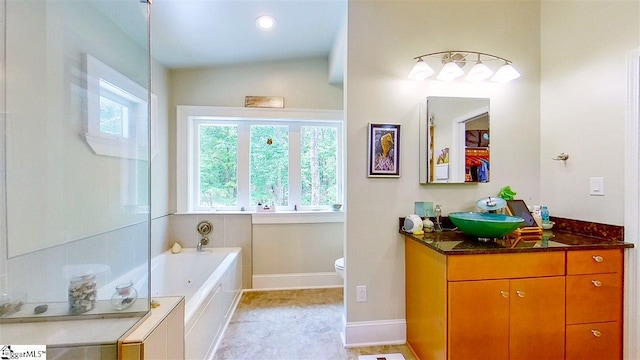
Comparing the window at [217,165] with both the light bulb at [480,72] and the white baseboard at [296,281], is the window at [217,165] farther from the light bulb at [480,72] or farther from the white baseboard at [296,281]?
the light bulb at [480,72]

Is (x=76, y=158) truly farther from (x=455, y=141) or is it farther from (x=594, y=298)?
(x=594, y=298)

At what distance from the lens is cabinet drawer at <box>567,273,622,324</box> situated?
157 cm

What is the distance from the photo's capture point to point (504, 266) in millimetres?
1523

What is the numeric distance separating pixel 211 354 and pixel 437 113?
2356 mm

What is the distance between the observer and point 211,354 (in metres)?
1.84

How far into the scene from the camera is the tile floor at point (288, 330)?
1.90 m

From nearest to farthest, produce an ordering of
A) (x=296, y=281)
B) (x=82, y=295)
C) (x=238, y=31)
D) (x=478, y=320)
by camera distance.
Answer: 1. (x=82, y=295)
2. (x=478, y=320)
3. (x=238, y=31)
4. (x=296, y=281)

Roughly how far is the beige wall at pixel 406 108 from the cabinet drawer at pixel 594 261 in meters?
0.63

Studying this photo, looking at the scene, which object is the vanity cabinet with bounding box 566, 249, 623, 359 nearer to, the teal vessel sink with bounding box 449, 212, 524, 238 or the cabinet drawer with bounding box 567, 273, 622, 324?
the cabinet drawer with bounding box 567, 273, 622, 324

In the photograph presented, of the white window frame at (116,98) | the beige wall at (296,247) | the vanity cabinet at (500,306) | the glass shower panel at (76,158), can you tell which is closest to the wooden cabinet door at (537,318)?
the vanity cabinet at (500,306)

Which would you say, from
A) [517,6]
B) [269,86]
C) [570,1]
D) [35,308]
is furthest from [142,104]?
[570,1]

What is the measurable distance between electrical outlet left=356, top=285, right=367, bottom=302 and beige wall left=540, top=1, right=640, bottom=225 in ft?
5.18

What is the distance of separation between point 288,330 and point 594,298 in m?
2.03

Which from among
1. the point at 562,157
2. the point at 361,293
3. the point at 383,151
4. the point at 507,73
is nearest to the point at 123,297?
the point at 361,293
